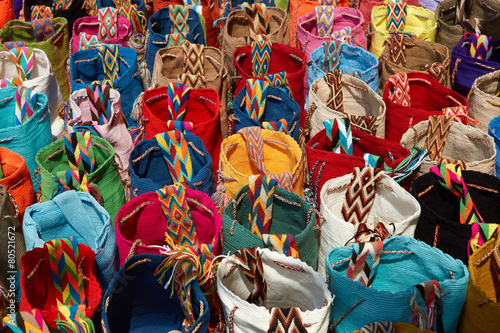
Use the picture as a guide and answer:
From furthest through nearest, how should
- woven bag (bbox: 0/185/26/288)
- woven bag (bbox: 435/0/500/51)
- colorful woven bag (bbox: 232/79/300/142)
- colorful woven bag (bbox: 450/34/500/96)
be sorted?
woven bag (bbox: 435/0/500/51), colorful woven bag (bbox: 450/34/500/96), colorful woven bag (bbox: 232/79/300/142), woven bag (bbox: 0/185/26/288)

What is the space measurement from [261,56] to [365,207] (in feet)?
4.14

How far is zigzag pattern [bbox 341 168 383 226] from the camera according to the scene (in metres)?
2.06

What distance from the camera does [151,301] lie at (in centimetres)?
184

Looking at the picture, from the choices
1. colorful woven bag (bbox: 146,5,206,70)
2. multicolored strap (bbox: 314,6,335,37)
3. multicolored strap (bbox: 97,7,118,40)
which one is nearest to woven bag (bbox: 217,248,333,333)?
colorful woven bag (bbox: 146,5,206,70)

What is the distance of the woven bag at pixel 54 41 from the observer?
124 inches

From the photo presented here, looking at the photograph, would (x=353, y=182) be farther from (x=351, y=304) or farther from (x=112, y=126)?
(x=112, y=126)

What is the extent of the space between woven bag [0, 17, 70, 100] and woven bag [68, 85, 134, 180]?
0.70m

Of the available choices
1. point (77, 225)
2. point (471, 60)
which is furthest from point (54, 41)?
point (471, 60)

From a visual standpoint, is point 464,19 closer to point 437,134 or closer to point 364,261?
point 437,134

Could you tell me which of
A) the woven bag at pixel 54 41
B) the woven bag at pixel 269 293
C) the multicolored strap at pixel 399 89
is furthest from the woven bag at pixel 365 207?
the woven bag at pixel 54 41

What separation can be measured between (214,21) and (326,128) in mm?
1550

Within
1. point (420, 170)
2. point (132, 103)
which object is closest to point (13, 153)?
point (132, 103)

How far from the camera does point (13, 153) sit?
2.20 meters

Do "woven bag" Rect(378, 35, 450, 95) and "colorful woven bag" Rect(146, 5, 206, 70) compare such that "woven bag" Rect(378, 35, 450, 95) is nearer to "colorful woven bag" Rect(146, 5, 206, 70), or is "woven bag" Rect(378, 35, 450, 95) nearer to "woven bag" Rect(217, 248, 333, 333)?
"colorful woven bag" Rect(146, 5, 206, 70)
